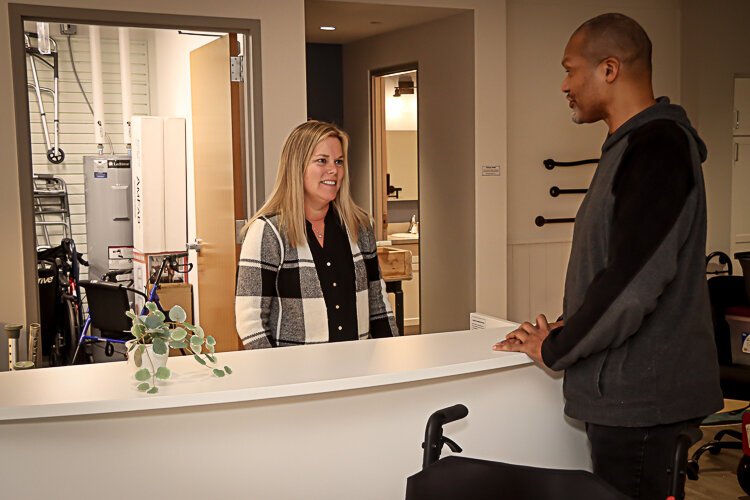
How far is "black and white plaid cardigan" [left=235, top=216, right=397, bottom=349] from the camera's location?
2.60 metres

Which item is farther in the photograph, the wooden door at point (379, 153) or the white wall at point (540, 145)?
the wooden door at point (379, 153)

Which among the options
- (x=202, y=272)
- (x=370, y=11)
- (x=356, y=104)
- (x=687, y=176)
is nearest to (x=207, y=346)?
(x=687, y=176)

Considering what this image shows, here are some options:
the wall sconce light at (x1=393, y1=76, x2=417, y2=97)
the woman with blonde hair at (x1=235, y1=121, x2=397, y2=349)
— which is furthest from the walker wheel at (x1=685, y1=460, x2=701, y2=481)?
the wall sconce light at (x1=393, y1=76, x2=417, y2=97)

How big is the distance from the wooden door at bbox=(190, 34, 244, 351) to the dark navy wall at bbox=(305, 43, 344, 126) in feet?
5.99

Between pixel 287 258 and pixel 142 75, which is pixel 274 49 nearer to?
pixel 287 258

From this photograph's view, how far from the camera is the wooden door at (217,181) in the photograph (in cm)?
476

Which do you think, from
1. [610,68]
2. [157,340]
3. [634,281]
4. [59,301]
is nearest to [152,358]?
[157,340]

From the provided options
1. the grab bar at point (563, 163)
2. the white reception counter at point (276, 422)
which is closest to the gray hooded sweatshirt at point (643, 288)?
the white reception counter at point (276, 422)

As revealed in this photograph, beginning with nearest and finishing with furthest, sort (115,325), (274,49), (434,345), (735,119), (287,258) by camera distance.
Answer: (434,345) < (287,258) < (274,49) < (115,325) < (735,119)

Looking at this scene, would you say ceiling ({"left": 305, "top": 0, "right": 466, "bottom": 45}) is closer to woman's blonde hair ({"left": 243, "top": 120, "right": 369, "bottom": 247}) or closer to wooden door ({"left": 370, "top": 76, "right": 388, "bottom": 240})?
wooden door ({"left": 370, "top": 76, "right": 388, "bottom": 240})

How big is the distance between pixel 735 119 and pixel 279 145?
12.7ft

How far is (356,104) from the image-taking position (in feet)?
23.8

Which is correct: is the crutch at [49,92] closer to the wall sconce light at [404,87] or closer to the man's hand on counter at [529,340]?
the wall sconce light at [404,87]

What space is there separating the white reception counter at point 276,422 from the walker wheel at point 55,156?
7154 millimetres
